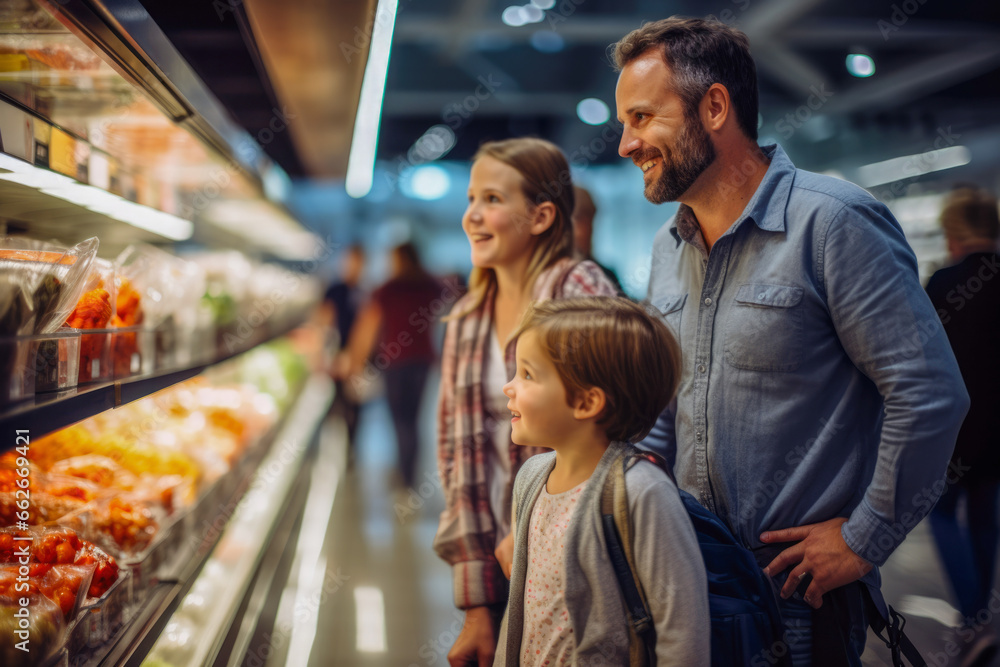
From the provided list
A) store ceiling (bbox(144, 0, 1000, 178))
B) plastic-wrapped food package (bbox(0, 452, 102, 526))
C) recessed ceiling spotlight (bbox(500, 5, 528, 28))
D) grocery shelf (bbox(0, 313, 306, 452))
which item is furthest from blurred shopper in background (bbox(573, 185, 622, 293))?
recessed ceiling spotlight (bbox(500, 5, 528, 28))

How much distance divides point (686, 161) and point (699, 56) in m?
0.20

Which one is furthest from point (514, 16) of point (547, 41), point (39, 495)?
point (39, 495)

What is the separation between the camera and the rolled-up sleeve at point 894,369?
1066 millimetres

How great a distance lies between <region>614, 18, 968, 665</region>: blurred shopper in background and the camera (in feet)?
3.56

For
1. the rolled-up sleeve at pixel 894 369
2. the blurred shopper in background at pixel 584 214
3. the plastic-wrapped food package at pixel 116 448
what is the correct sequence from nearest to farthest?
the rolled-up sleeve at pixel 894 369 < the plastic-wrapped food package at pixel 116 448 < the blurred shopper in background at pixel 584 214

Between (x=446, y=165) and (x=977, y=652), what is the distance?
9.34m

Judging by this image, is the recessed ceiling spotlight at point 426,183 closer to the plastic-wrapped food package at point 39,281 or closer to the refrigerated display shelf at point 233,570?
the refrigerated display shelf at point 233,570

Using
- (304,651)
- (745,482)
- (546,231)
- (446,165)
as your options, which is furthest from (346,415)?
(446,165)

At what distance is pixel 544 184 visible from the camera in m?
1.54

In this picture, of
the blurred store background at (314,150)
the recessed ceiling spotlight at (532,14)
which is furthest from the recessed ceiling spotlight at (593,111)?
the recessed ceiling spotlight at (532,14)

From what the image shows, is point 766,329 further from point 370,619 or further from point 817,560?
point 370,619

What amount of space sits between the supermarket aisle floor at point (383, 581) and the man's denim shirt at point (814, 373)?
170 cm

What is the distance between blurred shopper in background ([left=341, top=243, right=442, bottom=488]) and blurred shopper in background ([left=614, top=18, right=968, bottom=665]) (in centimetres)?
333

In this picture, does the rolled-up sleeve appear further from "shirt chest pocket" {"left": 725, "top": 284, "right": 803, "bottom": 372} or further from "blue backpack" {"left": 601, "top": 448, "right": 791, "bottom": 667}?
"blue backpack" {"left": 601, "top": 448, "right": 791, "bottom": 667}
